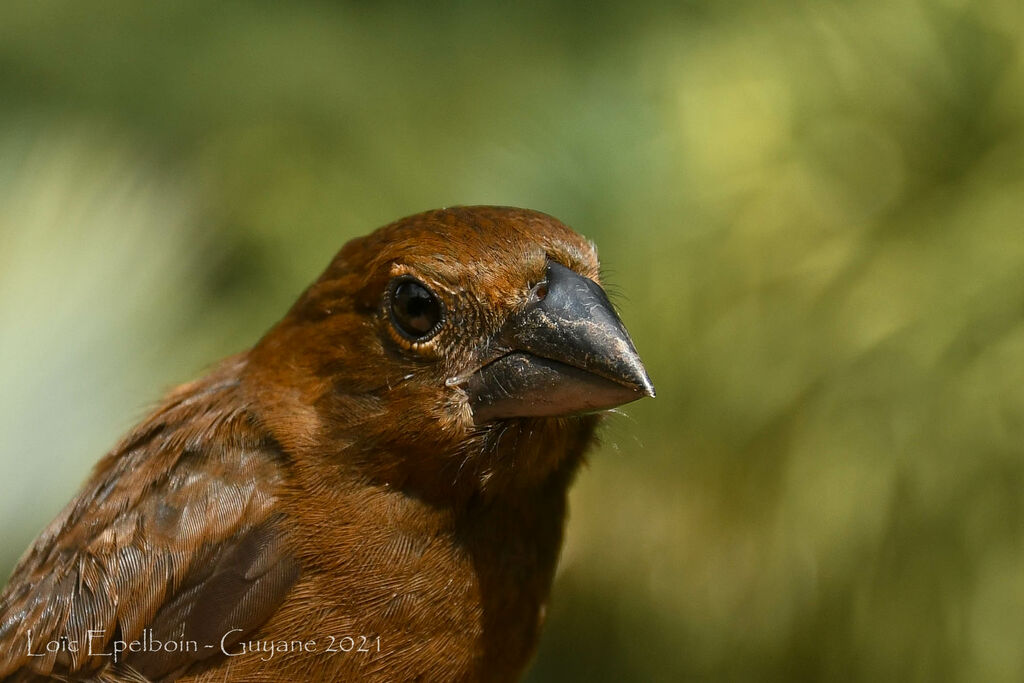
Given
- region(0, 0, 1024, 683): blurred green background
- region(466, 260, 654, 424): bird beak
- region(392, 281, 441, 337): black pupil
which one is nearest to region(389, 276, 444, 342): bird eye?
region(392, 281, 441, 337): black pupil

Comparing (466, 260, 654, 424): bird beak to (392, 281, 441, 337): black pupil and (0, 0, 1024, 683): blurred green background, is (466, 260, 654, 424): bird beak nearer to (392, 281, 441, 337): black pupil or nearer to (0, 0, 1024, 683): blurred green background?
(392, 281, 441, 337): black pupil

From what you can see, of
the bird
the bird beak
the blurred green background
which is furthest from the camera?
the blurred green background

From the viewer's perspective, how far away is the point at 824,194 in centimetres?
402

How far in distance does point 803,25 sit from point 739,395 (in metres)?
1.56

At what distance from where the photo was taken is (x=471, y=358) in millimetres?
2119

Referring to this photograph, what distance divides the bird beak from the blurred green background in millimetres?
1274

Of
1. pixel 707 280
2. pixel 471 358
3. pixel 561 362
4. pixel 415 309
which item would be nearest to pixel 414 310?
pixel 415 309

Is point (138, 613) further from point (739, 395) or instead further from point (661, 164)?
point (661, 164)

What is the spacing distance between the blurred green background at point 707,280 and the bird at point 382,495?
46.5 inches

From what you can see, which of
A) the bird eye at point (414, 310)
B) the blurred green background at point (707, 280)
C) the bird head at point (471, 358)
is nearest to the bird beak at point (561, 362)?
the bird head at point (471, 358)

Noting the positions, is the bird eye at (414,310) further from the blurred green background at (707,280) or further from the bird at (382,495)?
the blurred green background at (707,280)

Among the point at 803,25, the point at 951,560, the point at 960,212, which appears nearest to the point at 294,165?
the point at 803,25

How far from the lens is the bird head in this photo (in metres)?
2.05

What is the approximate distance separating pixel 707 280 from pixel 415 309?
216 cm
